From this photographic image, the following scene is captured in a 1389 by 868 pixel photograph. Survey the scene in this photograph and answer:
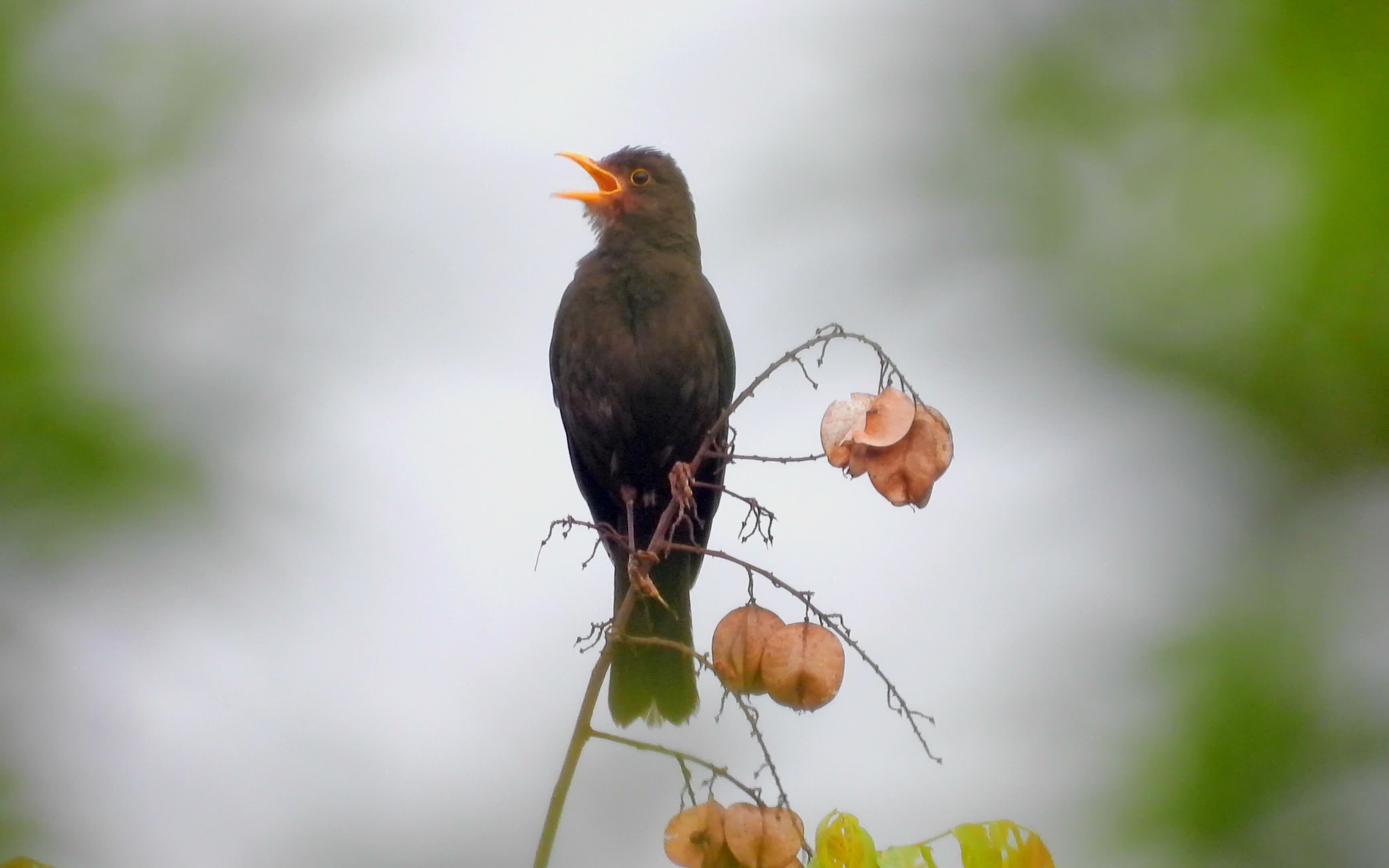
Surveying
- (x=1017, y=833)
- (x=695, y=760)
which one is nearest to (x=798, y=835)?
(x=695, y=760)

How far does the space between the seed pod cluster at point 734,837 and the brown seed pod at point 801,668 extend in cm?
23

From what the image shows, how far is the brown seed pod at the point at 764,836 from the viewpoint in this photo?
1966mm

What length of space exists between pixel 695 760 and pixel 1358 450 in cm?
114

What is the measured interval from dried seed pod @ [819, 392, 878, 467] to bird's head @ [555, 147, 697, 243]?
240 cm

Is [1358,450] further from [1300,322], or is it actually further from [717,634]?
[717,634]

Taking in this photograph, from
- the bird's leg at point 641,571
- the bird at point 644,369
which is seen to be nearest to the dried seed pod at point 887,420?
the bird's leg at point 641,571

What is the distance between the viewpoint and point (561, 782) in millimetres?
1599

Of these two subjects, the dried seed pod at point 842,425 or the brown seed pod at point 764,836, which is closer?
the brown seed pod at point 764,836

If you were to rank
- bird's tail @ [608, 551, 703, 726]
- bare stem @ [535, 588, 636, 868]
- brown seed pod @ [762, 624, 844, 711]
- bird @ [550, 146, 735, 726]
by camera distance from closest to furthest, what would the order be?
1. bare stem @ [535, 588, 636, 868]
2. brown seed pod @ [762, 624, 844, 711]
3. bird's tail @ [608, 551, 703, 726]
4. bird @ [550, 146, 735, 726]

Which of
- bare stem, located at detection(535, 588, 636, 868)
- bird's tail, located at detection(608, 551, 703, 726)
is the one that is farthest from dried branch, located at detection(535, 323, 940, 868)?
bird's tail, located at detection(608, 551, 703, 726)

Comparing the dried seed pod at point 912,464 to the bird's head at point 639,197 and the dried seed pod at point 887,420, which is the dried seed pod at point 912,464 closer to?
the dried seed pod at point 887,420

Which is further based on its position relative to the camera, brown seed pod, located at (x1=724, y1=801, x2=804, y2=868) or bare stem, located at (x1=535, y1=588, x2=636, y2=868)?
brown seed pod, located at (x1=724, y1=801, x2=804, y2=868)

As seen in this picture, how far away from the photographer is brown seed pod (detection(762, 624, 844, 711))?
7.24ft

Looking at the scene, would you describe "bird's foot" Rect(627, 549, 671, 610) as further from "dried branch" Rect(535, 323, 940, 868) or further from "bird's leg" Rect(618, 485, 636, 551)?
"bird's leg" Rect(618, 485, 636, 551)
